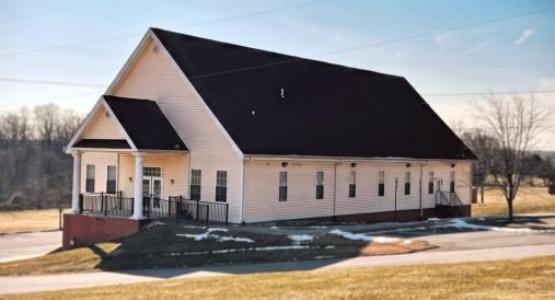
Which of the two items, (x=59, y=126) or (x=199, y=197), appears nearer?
(x=199, y=197)

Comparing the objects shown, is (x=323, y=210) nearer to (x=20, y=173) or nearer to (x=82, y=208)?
(x=82, y=208)

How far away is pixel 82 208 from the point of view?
3441 cm

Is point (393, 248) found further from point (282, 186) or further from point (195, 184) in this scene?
point (195, 184)

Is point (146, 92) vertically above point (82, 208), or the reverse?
point (146, 92)

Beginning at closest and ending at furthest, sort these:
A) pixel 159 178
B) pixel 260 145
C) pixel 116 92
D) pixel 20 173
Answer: pixel 260 145, pixel 159 178, pixel 116 92, pixel 20 173

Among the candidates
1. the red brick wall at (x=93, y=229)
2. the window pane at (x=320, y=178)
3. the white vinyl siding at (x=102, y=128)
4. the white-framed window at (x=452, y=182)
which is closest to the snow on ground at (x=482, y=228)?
the window pane at (x=320, y=178)

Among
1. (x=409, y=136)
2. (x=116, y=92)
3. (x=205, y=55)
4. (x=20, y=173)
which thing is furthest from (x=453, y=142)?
(x=20, y=173)

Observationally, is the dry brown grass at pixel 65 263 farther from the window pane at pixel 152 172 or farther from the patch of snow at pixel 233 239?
the window pane at pixel 152 172

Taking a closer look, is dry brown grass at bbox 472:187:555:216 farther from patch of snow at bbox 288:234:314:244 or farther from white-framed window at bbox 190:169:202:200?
patch of snow at bbox 288:234:314:244

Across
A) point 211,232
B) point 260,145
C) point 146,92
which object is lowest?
point 211,232

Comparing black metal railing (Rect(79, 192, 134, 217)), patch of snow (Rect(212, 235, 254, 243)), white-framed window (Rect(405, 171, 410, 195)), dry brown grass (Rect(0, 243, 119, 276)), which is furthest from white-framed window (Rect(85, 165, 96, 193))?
white-framed window (Rect(405, 171, 410, 195))

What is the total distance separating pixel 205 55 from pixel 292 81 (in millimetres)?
5497

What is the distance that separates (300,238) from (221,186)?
6.39 meters

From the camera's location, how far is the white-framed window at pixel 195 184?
108 feet
